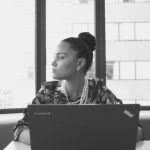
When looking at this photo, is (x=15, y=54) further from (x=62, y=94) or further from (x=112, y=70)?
(x=62, y=94)

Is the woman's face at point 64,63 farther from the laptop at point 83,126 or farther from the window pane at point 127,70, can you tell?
the window pane at point 127,70

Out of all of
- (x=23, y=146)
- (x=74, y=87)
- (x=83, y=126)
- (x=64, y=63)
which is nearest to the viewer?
(x=83, y=126)

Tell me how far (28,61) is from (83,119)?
6.40ft

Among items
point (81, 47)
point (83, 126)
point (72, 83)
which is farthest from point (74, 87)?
point (83, 126)

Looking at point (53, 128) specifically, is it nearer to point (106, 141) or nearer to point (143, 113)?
point (106, 141)

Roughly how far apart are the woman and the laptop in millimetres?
802

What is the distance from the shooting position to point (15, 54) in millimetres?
2836

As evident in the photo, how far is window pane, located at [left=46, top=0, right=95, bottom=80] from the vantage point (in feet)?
9.62

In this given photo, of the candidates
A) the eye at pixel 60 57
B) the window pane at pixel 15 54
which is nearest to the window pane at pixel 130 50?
the window pane at pixel 15 54

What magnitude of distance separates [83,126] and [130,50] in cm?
210

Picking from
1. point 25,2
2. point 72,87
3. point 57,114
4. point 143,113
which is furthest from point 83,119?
point 25,2

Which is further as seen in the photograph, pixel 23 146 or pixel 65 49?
pixel 65 49

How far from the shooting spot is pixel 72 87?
1986mm

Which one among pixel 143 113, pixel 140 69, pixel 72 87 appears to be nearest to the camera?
pixel 72 87
